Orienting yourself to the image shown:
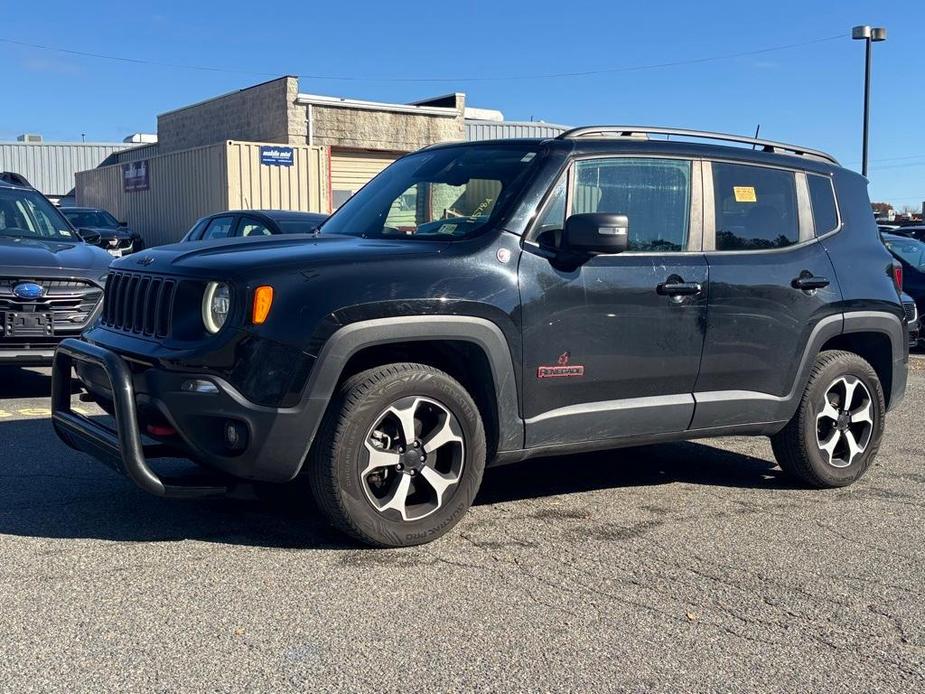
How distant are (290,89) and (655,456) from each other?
21325 mm

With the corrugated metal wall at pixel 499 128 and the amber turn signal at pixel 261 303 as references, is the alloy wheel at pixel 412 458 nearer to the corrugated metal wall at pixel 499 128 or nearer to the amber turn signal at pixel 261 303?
the amber turn signal at pixel 261 303

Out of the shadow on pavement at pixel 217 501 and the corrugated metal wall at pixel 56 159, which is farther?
the corrugated metal wall at pixel 56 159

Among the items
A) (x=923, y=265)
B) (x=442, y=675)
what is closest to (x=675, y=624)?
(x=442, y=675)

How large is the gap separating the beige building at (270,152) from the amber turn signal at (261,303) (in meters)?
20.3

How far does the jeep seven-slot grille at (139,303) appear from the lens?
4625 mm

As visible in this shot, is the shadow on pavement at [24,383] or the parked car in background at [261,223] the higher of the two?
the parked car in background at [261,223]

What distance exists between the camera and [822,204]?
6129 mm

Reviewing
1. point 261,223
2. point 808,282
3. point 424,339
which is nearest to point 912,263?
point 261,223

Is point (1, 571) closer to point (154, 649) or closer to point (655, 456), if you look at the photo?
point (154, 649)

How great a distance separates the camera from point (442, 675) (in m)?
3.38

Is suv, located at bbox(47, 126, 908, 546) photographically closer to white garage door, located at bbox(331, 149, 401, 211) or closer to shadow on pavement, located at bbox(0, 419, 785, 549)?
shadow on pavement, located at bbox(0, 419, 785, 549)

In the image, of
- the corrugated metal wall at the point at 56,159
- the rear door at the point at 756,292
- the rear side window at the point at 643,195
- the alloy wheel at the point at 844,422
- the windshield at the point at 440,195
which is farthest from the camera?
the corrugated metal wall at the point at 56,159

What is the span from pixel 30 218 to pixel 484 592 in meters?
7.28

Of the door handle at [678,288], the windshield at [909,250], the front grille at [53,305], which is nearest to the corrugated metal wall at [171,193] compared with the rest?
the windshield at [909,250]
